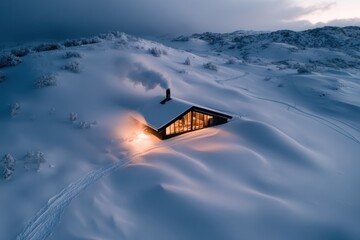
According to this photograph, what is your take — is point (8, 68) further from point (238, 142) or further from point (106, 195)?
point (238, 142)

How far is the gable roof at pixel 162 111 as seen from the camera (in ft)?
65.5

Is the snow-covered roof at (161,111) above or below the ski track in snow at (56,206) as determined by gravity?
above

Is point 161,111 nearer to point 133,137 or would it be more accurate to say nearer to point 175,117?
point 175,117

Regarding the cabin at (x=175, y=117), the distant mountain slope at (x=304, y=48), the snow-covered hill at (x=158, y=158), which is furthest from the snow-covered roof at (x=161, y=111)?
the distant mountain slope at (x=304, y=48)

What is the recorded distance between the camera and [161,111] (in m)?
21.2

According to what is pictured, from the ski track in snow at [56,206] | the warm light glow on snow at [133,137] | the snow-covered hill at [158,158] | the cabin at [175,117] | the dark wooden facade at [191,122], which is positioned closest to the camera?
the ski track in snow at [56,206]

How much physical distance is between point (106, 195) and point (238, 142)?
403 inches

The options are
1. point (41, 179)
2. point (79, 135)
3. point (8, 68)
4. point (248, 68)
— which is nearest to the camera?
point (41, 179)

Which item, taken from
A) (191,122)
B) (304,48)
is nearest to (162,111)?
(191,122)

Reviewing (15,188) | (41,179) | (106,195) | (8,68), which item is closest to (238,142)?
(106,195)

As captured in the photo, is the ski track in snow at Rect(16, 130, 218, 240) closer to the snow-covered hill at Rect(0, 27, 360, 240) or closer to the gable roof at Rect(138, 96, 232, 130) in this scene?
the snow-covered hill at Rect(0, 27, 360, 240)

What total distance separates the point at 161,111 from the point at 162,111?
11 cm

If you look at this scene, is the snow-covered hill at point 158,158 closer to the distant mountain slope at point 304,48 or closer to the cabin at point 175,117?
the cabin at point 175,117

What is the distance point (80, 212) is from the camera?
12.6m
